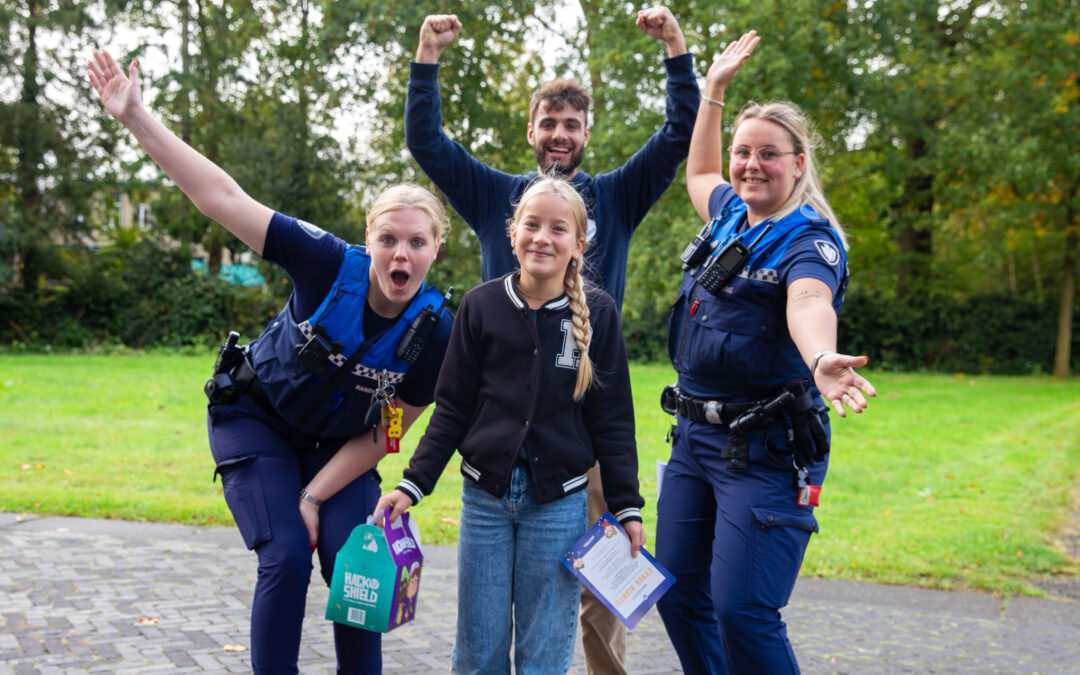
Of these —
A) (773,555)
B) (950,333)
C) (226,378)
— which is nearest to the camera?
(773,555)

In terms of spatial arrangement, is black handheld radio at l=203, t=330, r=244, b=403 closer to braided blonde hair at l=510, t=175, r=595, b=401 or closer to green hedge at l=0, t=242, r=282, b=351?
braided blonde hair at l=510, t=175, r=595, b=401

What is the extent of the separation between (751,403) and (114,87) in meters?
2.42

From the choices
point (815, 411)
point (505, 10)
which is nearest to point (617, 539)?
point (815, 411)

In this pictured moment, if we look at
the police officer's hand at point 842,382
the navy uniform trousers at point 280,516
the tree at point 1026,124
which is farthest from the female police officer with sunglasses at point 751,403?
the tree at point 1026,124

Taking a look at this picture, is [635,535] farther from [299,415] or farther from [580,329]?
[299,415]

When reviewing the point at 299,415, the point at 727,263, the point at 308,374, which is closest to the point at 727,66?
the point at 727,263

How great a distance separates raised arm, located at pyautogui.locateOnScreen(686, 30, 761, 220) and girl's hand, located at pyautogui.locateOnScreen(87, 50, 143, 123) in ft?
7.11

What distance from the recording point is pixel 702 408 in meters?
3.30

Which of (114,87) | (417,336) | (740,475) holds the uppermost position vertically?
Answer: (114,87)

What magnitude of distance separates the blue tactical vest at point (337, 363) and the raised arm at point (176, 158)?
1.12 ft

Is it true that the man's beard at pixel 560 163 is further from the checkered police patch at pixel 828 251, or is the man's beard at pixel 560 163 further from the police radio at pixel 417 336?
the checkered police patch at pixel 828 251

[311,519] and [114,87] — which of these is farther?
[311,519]

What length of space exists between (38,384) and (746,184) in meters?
14.8

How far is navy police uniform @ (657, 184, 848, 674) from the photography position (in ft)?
9.99
